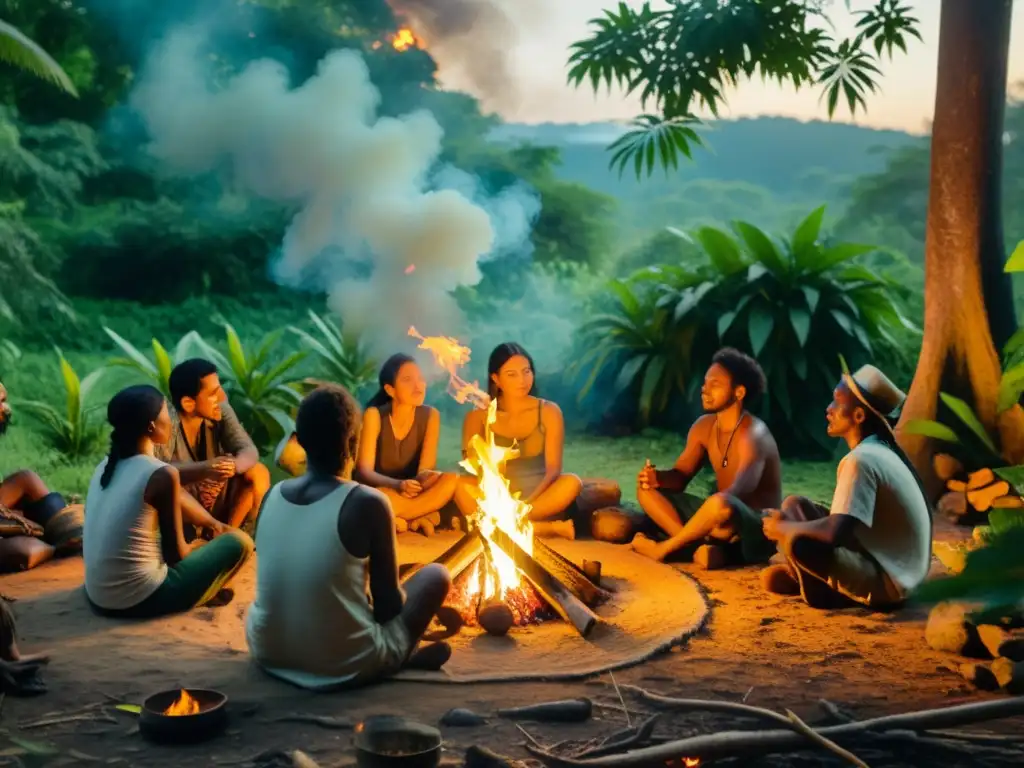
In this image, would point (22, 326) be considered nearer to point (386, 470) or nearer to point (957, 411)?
point (386, 470)

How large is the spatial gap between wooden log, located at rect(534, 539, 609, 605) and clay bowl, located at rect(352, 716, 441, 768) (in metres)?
1.81

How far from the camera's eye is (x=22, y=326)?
1389 cm

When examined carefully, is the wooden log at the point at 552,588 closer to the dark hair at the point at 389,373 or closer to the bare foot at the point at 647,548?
the bare foot at the point at 647,548

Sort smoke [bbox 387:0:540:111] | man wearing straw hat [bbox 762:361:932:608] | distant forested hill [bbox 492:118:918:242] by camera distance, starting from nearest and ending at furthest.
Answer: man wearing straw hat [bbox 762:361:932:608]
smoke [bbox 387:0:540:111]
distant forested hill [bbox 492:118:918:242]

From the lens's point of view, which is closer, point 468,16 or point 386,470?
point 386,470

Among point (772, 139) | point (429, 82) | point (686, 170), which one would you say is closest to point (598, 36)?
point (429, 82)

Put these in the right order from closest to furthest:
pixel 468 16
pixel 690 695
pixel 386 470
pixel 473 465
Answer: pixel 690 695 → pixel 473 465 → pixel 386 470 → pixel 468 16

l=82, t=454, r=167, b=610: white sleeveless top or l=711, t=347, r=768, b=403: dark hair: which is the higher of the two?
l=711, t=347, r=768, b=403: dark hair

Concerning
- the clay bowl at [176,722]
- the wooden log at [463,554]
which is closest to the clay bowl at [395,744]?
the clay bowl at [176,722]

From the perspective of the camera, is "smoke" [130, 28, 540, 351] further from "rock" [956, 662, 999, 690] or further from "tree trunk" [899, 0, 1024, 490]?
"rock" [956, 662, 999, 690]

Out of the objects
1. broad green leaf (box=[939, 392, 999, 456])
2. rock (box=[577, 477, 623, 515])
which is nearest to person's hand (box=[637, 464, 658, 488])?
rock (box=[577, 477, 623, 515])

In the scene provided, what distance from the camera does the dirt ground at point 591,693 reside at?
11.1 feet

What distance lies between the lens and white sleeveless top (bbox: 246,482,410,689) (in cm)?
372

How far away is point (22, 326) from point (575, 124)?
12.5 metres
